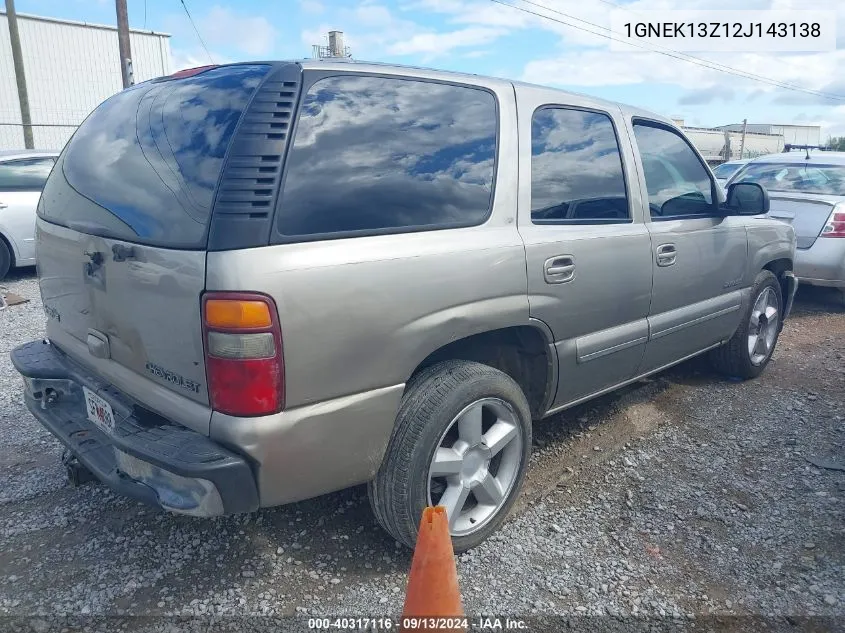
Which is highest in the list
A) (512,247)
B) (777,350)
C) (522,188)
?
(522,188)

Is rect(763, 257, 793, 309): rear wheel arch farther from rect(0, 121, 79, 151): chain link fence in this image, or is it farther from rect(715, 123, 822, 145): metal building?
rect(715, 123, 822, 145): metal building

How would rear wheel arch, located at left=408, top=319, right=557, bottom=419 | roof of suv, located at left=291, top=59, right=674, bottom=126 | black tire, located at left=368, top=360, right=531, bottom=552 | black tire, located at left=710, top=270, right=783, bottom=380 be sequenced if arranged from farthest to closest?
black tire, located at left=710, top=270, right=783, bottom=380, rear wheel arch, located at left=408, top=319, right=557, bottom=419, black tire, located at left=368, top=360, right=531, bottom=552, roof of suv, located at left=291, top=59, right=674, bottom=126

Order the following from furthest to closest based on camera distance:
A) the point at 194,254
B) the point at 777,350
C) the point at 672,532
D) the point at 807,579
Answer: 1. the point at 777,350
2. the point at 672,532
3. the point at 807,579
4. the point at 194,254

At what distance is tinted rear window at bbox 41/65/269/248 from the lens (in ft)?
6.88

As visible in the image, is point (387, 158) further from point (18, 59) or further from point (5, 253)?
point (18, 59)

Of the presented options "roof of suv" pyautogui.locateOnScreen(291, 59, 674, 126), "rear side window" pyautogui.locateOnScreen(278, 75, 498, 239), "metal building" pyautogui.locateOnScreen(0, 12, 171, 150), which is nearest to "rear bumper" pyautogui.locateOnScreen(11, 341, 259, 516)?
"rear side window" pyautogui.locateOnScreen(278, 75, 498, 239)

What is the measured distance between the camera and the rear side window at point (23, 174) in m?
7.53

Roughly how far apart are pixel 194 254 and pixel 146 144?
2.15 feet

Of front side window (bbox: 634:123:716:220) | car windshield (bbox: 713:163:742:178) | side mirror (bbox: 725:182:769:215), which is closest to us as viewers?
front side window (bbox: 634:123:716:220)

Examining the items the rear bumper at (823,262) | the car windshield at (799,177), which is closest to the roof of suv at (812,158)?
the car windshield at (799,177)

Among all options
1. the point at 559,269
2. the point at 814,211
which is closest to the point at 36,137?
the point at 814,211

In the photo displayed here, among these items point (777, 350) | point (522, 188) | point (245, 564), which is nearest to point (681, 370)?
point (777, 350)

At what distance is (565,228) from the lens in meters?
2.94

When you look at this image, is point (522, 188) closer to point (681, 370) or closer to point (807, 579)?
point (807, 579)
